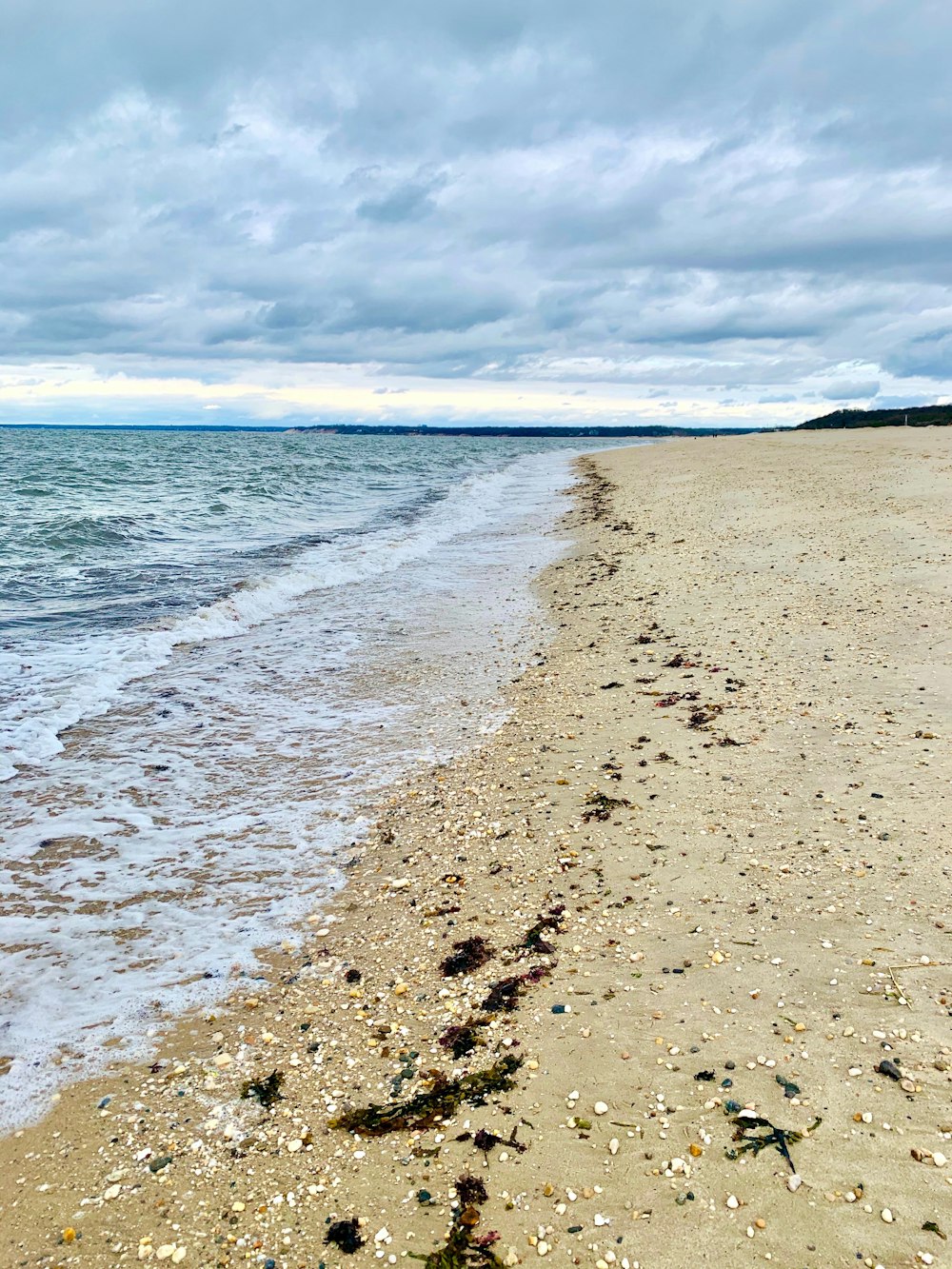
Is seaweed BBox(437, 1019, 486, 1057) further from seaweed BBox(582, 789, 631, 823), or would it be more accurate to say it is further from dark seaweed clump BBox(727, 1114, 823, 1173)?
seaweed BBox(582, 789, 631, 823)

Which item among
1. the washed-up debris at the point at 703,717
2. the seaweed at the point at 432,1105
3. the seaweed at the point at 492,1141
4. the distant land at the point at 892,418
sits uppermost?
the distant land at the point at 892,418

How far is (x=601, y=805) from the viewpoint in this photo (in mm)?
6262

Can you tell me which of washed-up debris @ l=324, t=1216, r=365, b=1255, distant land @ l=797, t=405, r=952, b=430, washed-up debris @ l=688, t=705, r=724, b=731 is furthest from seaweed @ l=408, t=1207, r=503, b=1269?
distant land @ l=797, t=405, r=952, b=430

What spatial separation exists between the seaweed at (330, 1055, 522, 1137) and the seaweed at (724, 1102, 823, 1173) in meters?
1.07

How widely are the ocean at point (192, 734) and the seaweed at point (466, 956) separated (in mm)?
1292

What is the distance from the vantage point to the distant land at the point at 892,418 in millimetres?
58625

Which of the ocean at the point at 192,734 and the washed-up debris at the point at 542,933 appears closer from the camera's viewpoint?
the washed-up debris at the point at 542,933

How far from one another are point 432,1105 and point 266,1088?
0.90 meters

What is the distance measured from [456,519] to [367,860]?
75.7 ft

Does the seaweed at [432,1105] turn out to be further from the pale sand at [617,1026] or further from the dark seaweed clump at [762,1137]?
the dark seaweed clump at [762,1137]

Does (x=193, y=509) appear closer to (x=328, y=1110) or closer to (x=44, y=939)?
(x=44, y=939)

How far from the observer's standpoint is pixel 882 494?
19.8 m

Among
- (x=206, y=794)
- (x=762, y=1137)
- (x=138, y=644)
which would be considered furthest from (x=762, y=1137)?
(x=138, y=644)

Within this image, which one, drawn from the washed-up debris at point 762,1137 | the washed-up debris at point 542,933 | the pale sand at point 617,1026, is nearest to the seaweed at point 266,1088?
the pale sand at point 617,1026
